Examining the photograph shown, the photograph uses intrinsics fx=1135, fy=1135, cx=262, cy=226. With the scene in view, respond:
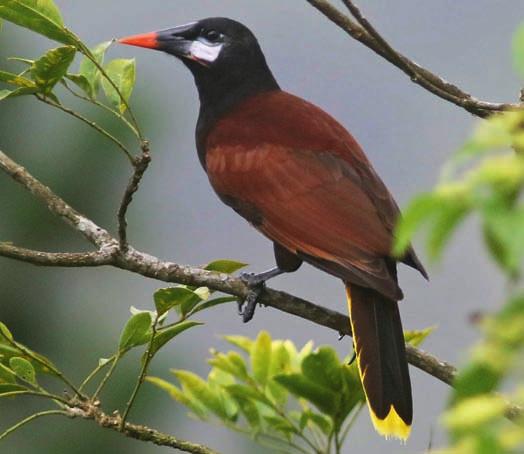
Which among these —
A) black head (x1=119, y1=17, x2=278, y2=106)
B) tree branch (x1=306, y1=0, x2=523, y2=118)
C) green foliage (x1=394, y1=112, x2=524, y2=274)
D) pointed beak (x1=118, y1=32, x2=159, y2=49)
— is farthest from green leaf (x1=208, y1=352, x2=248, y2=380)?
green foliage (x1=394, y1=112, x2=524, y2=274)

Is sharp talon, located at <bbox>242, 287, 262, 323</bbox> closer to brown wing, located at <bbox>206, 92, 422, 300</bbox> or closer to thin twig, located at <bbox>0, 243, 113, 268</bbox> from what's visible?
brown wing, located at <bbox>206, 92, 422, 300</bbox>

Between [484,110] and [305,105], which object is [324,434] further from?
[305,105]

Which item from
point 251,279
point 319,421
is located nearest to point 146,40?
point 251,279

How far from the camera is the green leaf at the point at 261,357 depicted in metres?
1.95

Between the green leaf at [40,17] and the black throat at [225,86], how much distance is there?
3.61 feet

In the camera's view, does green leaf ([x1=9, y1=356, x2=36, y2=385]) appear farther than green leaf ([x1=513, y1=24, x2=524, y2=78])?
Yes

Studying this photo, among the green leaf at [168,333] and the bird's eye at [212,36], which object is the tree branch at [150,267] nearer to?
the green leaf at [168,333]

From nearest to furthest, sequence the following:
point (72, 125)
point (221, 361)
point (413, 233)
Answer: point (413, 233) → point (221, 361) → point (72, 125)

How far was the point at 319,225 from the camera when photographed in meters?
2.29

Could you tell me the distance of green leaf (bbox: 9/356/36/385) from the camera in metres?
1.69

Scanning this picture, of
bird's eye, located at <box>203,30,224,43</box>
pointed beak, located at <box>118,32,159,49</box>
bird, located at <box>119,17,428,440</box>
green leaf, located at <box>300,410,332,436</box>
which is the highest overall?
Result: bird's eye, located at <box>203,30,224,43</box>

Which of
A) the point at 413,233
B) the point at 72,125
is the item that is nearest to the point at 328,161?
the point at 413,233

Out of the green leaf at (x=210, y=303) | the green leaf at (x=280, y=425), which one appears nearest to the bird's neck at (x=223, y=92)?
the green leaf at (x=210, y=303)

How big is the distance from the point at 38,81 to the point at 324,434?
723 mm
